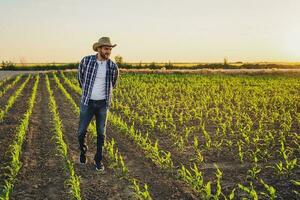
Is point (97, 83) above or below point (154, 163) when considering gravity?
above

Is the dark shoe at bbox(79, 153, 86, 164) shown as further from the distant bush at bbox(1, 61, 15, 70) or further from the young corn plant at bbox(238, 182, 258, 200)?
the distant bush at bbox(1, 61, 15, 70)

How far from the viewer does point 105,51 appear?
642 cm

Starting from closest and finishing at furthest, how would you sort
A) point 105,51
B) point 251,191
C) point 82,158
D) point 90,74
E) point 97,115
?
point 251,191 < point 105,51 < point 90,74 < point 97,115 < point 82,158

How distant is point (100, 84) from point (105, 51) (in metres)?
0.56

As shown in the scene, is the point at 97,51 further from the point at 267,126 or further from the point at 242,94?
the point at 242,94

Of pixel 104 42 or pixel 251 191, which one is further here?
pixel 104 42

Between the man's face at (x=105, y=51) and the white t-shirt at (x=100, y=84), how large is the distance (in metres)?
0.18

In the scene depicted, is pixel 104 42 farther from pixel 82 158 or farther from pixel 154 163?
pixel 154 163

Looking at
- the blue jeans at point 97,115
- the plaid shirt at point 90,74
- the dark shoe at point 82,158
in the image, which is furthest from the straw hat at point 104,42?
the dark shoe at point 82,158

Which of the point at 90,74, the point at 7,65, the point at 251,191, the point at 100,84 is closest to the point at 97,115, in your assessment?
the point at 100,84

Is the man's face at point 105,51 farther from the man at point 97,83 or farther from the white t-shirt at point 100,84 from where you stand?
the white t-shirt at point 100,84

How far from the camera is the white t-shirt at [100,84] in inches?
262

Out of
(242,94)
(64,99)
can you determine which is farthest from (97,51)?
(242,94)

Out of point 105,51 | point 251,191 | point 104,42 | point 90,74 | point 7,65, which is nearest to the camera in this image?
point 251,191
